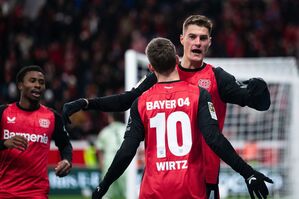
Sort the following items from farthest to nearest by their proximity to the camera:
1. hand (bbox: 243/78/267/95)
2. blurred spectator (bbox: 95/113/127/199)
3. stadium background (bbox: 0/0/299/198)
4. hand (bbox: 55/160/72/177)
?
stadium background (bbox: 0/0/299/198) → blurred spectator (bbox: 95/113/127/199) → hand (bbox: 55/160/72/177) → hand (bbox: 243/78/267/95)

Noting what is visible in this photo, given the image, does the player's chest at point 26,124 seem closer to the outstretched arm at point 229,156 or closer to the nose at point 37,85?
the nose at point 37,85

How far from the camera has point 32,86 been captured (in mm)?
8172

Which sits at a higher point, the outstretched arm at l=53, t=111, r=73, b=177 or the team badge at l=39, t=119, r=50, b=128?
the team badge at l=39, t=119, r=50, b=128

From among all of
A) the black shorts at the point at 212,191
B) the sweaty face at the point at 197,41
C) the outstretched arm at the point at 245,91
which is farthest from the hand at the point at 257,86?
the black shorts at the point at 212,191

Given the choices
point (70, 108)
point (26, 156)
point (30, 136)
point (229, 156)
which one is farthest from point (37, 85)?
point (229, 156)

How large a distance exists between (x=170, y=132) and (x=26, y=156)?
1.93 m

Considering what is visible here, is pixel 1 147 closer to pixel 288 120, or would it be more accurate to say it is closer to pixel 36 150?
pixel 36 150

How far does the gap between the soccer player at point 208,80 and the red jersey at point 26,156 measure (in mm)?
1560

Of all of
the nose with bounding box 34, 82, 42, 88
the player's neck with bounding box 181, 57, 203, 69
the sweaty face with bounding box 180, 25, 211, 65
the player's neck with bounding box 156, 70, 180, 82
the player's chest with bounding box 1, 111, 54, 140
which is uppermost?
the sweaty face with bounding box 180, 25, 211, 65

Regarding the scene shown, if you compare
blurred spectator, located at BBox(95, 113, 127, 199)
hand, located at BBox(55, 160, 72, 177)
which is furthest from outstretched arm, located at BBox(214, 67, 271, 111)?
blurred spectator, located at BBox(95, 113, 127, 199)

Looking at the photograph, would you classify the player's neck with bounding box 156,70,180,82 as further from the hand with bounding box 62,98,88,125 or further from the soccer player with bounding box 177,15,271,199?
the hand with bounding box 62,98,88,125

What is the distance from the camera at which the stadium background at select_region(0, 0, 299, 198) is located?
2058cm

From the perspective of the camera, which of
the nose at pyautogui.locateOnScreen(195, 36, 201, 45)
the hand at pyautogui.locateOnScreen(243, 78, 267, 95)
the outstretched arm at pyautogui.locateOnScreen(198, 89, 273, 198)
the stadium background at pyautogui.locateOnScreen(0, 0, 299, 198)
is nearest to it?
the outstretched arm at pyautogui.locateOnScreen(198, 89, 273, 198)

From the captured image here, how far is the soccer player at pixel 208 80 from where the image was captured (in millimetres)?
7098
